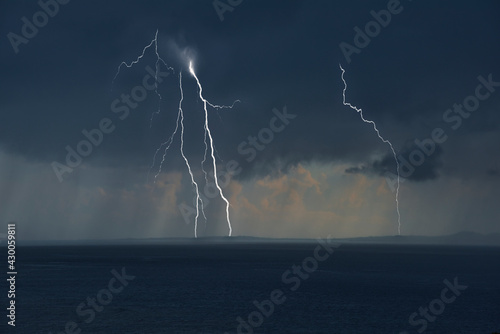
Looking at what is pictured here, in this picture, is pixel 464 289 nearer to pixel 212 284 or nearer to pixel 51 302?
pixel 212 284

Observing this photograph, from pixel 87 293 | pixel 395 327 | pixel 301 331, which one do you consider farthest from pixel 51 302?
pixel 395 327

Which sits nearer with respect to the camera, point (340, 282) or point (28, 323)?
point (28, 323)

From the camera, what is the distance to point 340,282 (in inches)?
4567

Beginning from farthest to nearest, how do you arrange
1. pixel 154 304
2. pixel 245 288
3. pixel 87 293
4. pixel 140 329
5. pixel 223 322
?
pixel 245 288 → pixel 87 293 → pixel 154 304 → pixel 223 322 → pixel 140 329

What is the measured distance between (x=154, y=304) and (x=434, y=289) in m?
53.7

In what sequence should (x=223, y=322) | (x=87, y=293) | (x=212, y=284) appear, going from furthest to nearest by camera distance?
(x=212, y=284) → (x=87, y=293) → (x=223, y=322)

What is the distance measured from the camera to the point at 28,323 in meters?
65.8

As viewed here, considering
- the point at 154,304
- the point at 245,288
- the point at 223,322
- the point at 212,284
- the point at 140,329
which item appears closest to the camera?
the point at 140,329

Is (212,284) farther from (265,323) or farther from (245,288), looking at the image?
(265,323)

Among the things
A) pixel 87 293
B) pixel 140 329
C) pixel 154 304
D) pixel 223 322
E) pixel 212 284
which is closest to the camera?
pixel 140 329

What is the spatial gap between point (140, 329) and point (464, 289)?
6770 cm

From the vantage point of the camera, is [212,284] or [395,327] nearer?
[395,327]

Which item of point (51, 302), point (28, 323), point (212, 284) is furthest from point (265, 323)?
point (212, 284)

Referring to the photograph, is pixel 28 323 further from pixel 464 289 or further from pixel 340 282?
pixel 464 289
